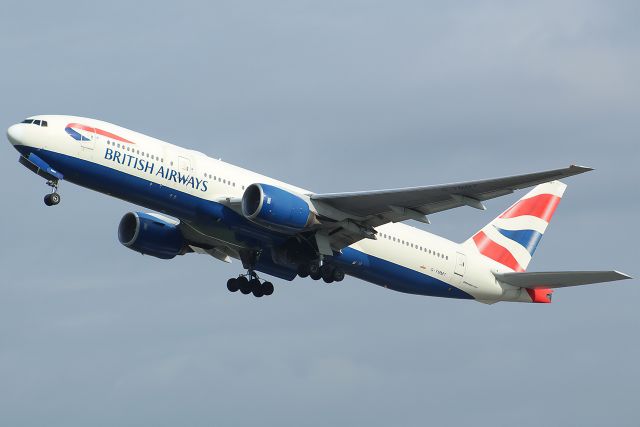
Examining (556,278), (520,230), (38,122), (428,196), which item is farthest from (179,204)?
(520,230)

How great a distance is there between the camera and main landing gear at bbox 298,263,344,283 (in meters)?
51.8

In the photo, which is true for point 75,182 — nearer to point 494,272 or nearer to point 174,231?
point 174,231

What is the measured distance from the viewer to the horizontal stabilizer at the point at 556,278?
50588 millimetres

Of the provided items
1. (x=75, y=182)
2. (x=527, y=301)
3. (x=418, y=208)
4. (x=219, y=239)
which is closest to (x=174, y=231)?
(x=219, y=239)

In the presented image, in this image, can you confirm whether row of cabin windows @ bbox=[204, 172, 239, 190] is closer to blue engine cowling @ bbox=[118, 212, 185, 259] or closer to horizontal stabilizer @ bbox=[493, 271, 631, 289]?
blue engine cowling @ bbox=[118, 212, 185, 259]

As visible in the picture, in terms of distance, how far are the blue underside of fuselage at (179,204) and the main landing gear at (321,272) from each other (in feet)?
2.14

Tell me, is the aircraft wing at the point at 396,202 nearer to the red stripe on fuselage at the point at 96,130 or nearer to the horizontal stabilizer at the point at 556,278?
the horizontal stabilizer at the point at 556,278

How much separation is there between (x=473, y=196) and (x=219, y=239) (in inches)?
404

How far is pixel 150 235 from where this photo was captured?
2157 inches

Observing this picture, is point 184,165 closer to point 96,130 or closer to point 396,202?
point 96,130

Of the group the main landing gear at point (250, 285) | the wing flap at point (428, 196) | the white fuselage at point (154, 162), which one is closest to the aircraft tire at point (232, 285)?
the main landing gear at point (250, 285)

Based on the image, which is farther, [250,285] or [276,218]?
[250,285]

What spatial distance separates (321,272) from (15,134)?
12.6 m

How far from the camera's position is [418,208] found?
4984cm
